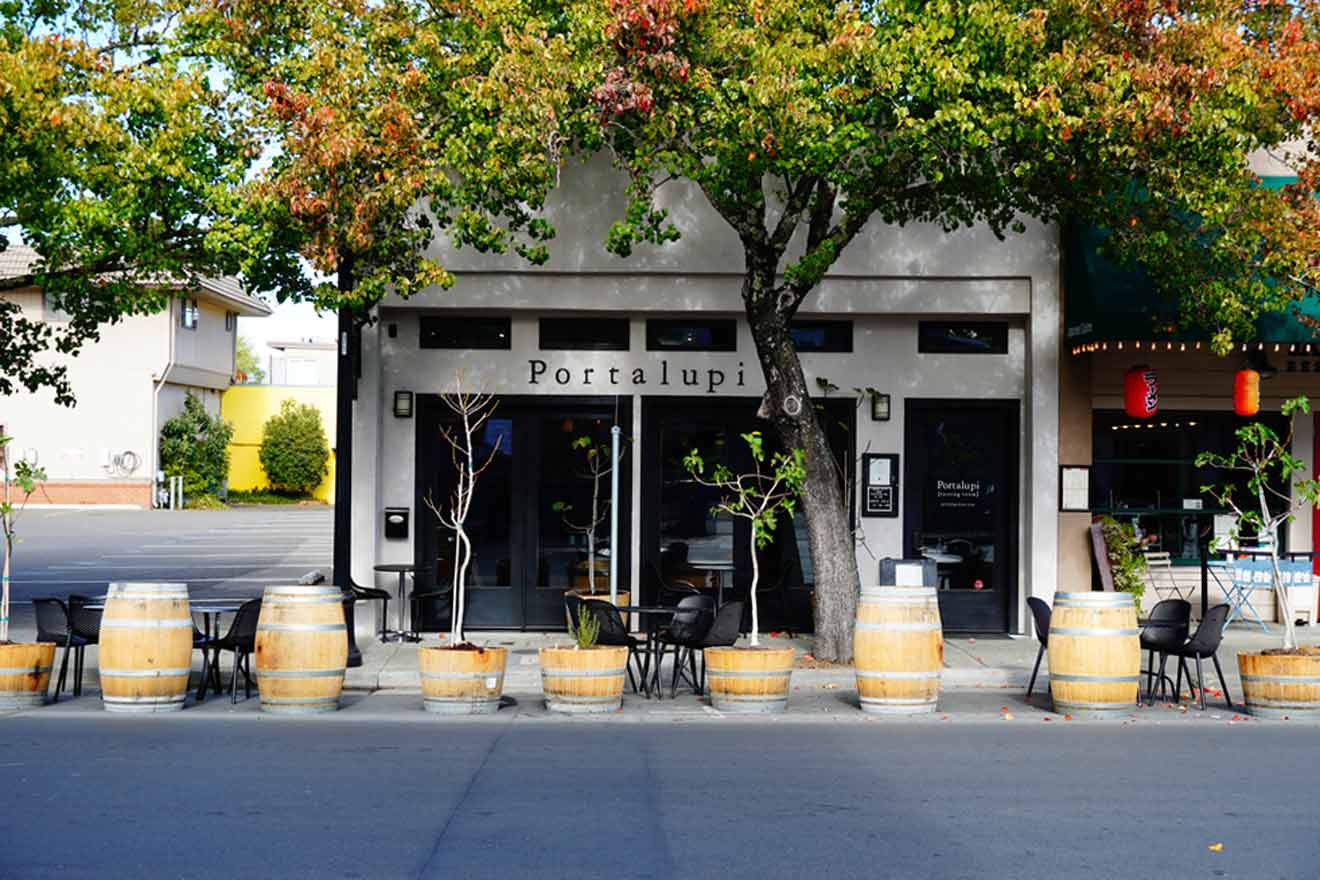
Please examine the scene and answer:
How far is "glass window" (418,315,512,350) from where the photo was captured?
1562cm

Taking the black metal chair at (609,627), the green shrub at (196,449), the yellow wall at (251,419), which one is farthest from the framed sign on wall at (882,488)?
the yellow wall at (251,419)

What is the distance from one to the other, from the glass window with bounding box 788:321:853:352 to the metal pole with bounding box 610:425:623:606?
87.8 inches

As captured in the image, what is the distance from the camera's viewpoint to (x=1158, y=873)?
652 centimetres

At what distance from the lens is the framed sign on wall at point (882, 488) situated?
15.6 meters

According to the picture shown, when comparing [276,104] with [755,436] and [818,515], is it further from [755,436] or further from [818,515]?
[818,515]

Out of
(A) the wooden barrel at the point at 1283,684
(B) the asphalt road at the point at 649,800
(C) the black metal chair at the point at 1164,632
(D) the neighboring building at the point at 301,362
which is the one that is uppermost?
(D) the neighboring building at the point at 301,362

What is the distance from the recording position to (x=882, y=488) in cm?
1567

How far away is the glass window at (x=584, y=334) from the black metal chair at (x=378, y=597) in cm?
324

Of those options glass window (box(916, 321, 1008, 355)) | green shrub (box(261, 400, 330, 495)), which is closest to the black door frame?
glass window (box(916, 321, 1008, 355))

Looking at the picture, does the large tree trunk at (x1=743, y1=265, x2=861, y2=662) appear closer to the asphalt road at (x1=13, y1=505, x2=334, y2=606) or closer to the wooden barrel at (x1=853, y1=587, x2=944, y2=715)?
the wooden barrel at (x1=853, y1=587, x2=944, y2=715)

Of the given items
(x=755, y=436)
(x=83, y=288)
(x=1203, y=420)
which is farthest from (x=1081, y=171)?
(x=83, y=288)

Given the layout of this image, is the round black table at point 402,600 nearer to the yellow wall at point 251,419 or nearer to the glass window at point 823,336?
the glass window at point 823,336

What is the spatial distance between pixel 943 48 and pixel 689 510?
6143 millimetres

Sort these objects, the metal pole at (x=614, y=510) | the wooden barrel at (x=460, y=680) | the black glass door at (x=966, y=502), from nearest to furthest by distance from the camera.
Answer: the wooden barrel at (x=460, y=680) → the metal pole at (x=614, y=510) → the black glass door at (x=966, y=502)
